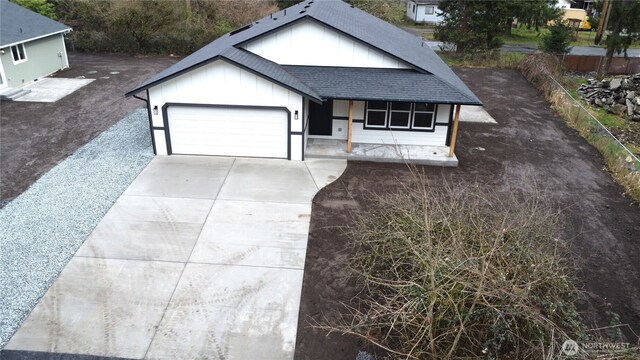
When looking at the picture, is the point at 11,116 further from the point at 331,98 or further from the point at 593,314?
the point at 593,314

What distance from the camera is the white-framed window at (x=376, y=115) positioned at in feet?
50.3

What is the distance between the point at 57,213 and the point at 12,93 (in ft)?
37.0

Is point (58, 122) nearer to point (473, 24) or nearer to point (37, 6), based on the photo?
point (37, 6)

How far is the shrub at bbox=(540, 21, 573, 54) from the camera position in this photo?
2803 cm

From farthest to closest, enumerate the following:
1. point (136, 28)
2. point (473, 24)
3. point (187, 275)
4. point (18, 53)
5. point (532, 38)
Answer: point (532, 38)
point (473, 24)
point (136, 28)
point (18, 53)
point (187, 275)

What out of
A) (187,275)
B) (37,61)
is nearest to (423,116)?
(187,275)

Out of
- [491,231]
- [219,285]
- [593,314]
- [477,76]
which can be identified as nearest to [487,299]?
[491,231]

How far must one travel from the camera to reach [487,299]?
6562mm

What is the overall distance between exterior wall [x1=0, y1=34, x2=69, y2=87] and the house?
32.3 ft

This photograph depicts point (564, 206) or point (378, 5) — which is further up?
point (378, 5)

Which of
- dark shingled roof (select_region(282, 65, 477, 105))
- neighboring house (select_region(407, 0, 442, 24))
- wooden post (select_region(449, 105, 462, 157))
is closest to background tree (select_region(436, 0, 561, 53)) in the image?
dark shingled roof (select_region(282, 65, 477, 105))

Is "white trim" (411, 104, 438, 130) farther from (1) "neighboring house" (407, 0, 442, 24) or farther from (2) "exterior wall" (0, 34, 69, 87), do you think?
(1) "neighboring house" (407, 0, 442, 24)

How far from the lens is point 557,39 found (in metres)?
28.2

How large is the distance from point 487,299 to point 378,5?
32007 millimetres
